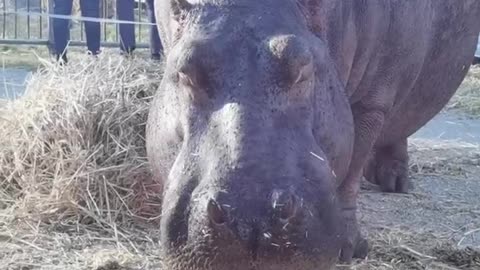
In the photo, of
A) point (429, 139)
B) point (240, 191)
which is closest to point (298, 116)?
point (240, 191)

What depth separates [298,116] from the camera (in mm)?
2344

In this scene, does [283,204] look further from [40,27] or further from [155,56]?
[40,27]

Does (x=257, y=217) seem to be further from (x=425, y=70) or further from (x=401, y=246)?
(x=425, y=70)

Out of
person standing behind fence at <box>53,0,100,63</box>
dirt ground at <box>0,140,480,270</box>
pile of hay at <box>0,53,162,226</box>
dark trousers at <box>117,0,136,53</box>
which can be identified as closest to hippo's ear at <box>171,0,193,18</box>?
dirt ground at <box>0,140,480,270</box>

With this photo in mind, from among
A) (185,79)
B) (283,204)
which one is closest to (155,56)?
(185,79)

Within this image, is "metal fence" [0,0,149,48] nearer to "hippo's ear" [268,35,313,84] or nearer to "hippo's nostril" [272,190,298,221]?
"hippo's ear" [268,35,313,84]

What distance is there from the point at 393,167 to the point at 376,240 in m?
1.06

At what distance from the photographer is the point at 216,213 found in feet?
6.95

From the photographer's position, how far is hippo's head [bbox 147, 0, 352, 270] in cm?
213

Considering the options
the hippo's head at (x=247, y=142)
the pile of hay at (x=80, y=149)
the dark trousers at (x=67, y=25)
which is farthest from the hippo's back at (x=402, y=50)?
the dark trousers at (x=67, y=25)

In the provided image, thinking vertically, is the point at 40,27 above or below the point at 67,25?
below

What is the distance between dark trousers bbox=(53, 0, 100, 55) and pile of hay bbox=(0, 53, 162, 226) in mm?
2481

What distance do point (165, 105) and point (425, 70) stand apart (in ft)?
6.33

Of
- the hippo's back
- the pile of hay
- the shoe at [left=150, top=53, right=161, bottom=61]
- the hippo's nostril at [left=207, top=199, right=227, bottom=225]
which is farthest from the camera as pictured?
the shoe at [left=150, top=53, right=161, bottom=61]
